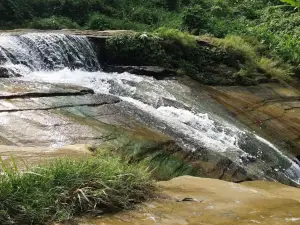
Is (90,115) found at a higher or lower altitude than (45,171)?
lower

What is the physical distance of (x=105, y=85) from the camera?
1025cm

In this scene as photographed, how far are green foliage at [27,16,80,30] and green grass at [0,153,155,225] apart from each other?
1305cm

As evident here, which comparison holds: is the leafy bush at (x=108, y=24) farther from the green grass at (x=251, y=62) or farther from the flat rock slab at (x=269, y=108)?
the flat rock slab at (x=269, y=108)

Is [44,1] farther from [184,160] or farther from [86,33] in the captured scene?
[184,160]

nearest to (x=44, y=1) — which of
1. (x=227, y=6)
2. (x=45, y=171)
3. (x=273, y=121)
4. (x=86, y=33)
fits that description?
(x=86, y=33)

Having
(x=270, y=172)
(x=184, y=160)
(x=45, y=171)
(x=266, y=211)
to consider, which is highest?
(x=45, y=171)

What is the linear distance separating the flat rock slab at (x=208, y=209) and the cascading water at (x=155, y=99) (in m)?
2.43

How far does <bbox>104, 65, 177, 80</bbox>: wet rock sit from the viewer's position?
12125 millimetres

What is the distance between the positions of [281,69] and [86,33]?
6348mm

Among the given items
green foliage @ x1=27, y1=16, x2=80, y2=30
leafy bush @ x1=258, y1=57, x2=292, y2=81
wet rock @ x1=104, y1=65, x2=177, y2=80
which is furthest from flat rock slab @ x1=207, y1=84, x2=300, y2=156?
green foliage @ x1=27, y1=16, x2=80, y2=30

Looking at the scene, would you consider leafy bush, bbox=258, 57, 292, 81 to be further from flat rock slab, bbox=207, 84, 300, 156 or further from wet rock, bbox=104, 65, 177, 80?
wet rock, bbox=104, 65, 177, 80

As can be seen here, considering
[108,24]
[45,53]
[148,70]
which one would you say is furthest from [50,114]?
[108,24]

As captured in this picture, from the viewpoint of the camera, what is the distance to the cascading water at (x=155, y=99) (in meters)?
7.98

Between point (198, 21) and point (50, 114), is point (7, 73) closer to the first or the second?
point (50, 114)
